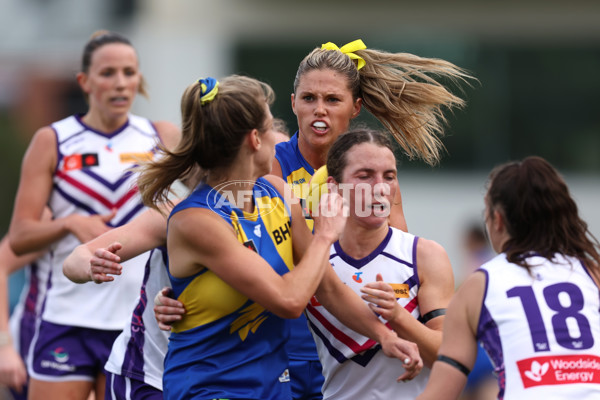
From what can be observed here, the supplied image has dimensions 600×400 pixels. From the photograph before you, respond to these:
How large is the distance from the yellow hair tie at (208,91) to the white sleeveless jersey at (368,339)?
90 cm

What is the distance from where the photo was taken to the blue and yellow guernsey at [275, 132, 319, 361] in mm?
4227

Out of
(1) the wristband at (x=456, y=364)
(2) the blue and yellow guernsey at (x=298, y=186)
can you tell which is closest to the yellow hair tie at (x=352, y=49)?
(2) the blue and yellow guernsey at (x=298, y=186)

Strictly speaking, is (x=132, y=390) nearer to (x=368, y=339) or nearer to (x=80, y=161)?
(x=368, y=339)

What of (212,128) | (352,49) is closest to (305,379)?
(212,128)

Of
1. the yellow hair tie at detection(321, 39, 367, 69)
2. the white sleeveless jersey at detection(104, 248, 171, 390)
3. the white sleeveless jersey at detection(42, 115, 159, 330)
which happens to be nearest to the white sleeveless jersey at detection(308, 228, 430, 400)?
the white sleeveless jersey at detection(104, 248, 171, 390)

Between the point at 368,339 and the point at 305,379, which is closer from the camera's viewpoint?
the point at 368,339

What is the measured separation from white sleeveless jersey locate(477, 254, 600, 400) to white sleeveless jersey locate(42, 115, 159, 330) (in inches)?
95.8

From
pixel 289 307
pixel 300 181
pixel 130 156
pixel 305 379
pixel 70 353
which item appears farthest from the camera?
pixel 130 156

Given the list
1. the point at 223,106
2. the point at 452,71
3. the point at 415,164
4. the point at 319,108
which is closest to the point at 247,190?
the point at 223,106

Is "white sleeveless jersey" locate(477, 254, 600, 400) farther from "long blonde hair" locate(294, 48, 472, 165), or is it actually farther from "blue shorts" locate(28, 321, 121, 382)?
"blue shorts" locate(28, 321, 121, 382)

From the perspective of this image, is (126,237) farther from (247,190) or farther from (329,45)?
(329,45)

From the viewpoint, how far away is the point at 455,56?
15289 mm

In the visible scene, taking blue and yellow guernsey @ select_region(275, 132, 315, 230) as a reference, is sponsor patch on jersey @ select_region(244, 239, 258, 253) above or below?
below

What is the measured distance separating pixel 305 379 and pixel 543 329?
147 cm
